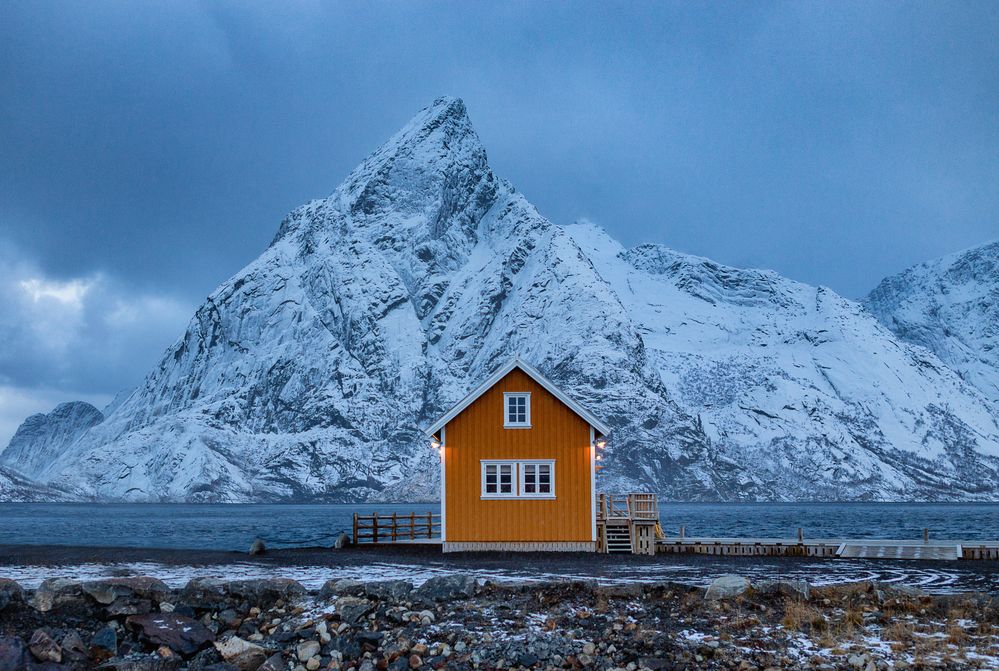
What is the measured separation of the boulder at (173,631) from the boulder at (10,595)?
3.53 metres

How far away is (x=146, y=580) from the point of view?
81.4 ft

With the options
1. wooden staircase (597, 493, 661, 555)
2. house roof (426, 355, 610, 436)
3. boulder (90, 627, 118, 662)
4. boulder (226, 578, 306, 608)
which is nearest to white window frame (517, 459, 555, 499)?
house roof (426, 355, 610, 436)

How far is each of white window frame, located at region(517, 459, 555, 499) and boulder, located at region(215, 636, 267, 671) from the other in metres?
23.8

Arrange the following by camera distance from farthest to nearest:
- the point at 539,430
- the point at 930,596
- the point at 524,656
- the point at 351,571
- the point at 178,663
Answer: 1. the point at 539,430
2. the point at 351,571
3. the point at 930,596
4. the point at 178,663
5. the point at 524,656

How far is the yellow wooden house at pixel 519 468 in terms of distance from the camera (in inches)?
1736

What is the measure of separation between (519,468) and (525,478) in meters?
0.53

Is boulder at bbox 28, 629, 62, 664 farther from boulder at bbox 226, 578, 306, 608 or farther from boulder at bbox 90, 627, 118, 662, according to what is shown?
boulder at bbox 226, 578, 306, 608

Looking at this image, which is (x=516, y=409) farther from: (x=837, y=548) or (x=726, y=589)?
(x=726, y=589)

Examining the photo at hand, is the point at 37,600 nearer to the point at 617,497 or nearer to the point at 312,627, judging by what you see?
the point at 312,627

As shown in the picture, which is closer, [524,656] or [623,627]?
[524,656]

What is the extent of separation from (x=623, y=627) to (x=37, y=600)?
560 inches

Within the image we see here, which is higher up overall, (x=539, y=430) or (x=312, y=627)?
(x=539, y=430)

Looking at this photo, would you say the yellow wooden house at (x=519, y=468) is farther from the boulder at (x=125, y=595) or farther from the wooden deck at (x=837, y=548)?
the boulder at (x=125, y=595)

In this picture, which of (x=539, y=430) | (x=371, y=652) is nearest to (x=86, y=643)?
(x=371, y=652)
